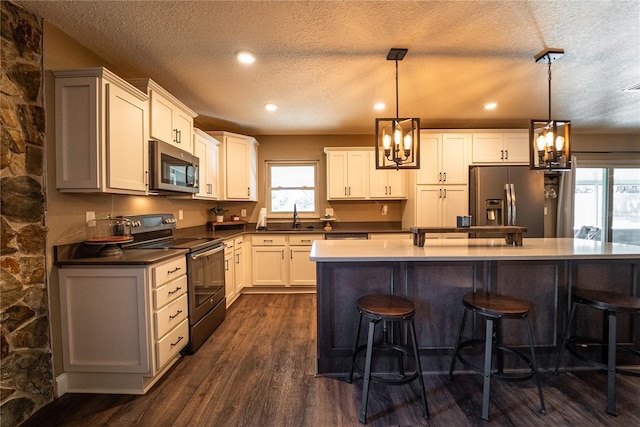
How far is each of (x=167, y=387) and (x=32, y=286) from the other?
108cm

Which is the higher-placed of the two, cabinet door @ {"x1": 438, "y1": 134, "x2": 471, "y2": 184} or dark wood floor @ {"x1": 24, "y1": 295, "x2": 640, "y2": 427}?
cabinet door @ {"x1": 438, "y1": 134, "x2": 471, "y2": 184}

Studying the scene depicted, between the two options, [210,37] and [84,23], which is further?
[210,37]

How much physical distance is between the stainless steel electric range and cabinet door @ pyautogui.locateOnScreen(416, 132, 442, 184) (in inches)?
114

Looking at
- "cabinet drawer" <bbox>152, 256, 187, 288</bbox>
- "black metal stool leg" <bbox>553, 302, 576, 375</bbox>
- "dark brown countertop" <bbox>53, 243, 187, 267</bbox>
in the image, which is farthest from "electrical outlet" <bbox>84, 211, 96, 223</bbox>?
"black metal stool leg" <bbox>553, 302, 576, 375</bbox>

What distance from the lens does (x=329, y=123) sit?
4.05 metres

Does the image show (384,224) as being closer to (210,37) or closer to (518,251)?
(518,251)

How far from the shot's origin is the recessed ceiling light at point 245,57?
218cm

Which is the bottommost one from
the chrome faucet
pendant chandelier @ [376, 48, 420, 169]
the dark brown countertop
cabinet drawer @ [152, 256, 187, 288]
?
cabinet drawer @ [152, 256, 187, 288]

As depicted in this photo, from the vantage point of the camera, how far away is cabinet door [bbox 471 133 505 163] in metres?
3.94

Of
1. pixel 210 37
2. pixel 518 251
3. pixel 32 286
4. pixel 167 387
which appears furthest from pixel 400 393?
pixel 210 37

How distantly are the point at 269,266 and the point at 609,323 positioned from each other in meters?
3.44

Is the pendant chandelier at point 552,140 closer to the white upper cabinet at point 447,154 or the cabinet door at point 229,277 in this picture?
the white upper cabinet at point 447,154

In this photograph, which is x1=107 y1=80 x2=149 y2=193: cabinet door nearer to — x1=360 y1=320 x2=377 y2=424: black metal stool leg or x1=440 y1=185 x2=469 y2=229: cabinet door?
x1=360 y1=320 x2=377 y2=424: black metal stool leg

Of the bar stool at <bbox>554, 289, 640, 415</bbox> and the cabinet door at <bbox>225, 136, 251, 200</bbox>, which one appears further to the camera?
the cabinet door at <bbox>225, 136, 251, 200</bbox>
